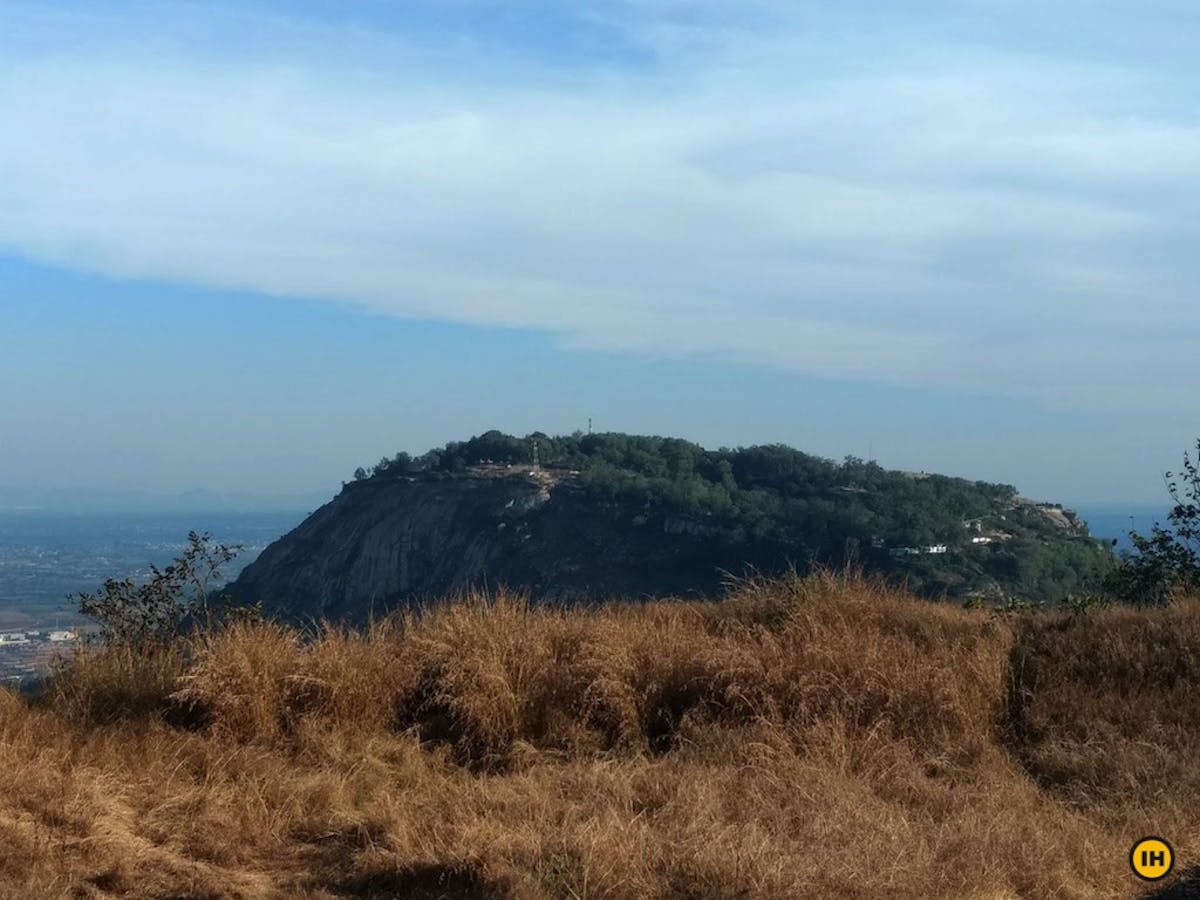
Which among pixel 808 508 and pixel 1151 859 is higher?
pixel 808 508

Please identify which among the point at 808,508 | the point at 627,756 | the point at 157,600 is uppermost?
the point at 808,508

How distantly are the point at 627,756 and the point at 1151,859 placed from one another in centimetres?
325

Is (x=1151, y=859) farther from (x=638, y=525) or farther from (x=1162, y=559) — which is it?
(x=638, y=525)

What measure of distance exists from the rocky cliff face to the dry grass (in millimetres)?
12501

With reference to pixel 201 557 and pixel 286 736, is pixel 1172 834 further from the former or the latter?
pixel 201 557

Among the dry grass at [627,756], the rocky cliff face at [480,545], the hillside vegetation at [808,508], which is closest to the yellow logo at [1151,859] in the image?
the dry grass at [627,756]

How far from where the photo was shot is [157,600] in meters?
9.98

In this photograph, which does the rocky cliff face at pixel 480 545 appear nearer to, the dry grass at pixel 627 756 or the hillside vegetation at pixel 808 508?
the hillside vegetation at pixel 808 508

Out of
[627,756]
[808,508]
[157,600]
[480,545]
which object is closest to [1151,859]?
[627,756]

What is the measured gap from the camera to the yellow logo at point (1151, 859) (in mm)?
6150

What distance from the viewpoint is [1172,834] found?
21.6 feet

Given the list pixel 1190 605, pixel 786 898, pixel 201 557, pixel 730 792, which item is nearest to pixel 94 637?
pixel 201 557

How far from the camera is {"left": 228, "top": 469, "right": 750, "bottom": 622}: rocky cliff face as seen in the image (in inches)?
971

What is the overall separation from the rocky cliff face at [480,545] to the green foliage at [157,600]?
1124 centimetres
